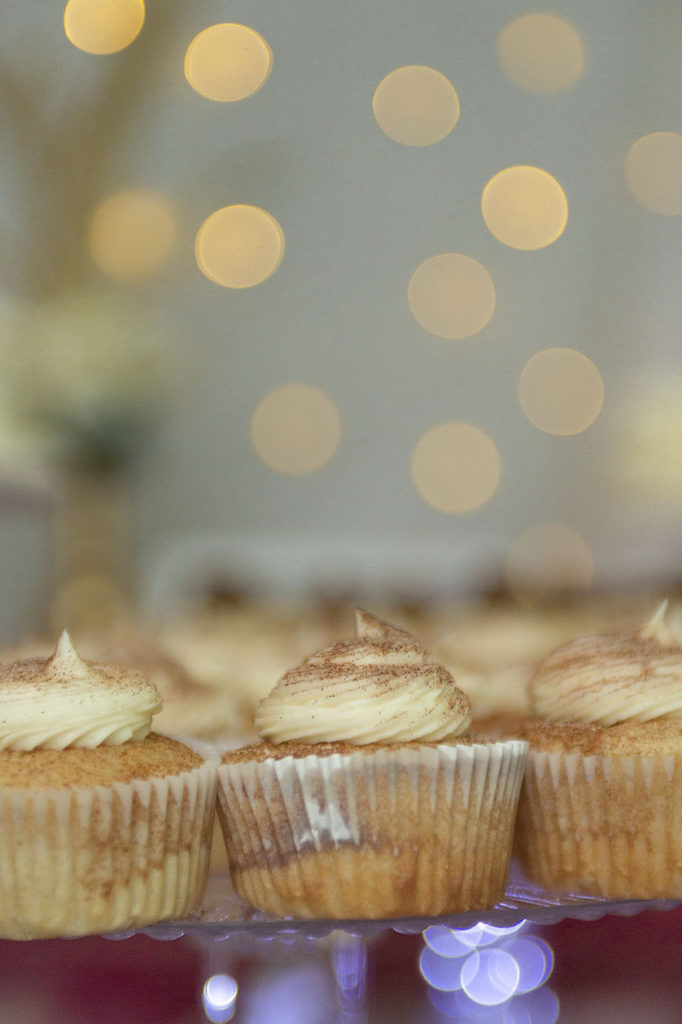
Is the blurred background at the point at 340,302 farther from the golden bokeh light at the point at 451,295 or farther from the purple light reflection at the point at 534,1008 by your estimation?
the purple light reflection at the point at 534,1008

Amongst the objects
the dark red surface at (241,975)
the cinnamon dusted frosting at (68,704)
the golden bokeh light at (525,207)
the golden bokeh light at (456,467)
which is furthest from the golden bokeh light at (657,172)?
the cinnamon dusted frosting at (68,704)

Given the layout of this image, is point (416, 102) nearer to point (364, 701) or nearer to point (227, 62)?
point (227, 62)

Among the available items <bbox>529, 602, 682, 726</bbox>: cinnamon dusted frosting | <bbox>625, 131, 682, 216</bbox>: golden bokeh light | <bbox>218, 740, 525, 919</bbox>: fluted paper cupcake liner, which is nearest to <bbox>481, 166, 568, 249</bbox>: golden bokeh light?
<bbox>625, 131, 682, 216</bbox>: golden bokeh light

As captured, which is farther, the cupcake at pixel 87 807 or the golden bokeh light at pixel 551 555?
the golden bokeh light at pixel 551 555

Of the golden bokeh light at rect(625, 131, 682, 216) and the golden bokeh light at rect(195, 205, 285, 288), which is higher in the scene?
the golden bokeh light at rect(625, 131, 682, 216)

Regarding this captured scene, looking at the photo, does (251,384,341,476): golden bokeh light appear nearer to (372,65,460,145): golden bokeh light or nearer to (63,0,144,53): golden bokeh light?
(372,65,460,145): golden bokeh light

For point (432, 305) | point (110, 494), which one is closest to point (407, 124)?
point (432, 305)
